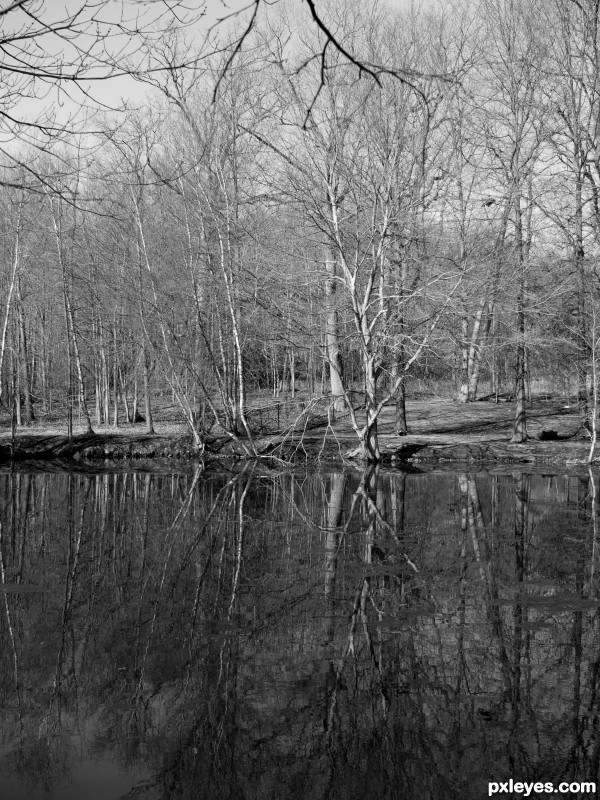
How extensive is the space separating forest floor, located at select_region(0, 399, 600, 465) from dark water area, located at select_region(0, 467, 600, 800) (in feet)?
29.3

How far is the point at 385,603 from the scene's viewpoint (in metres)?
6.20

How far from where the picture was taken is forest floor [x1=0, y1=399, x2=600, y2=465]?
19047 millimetres

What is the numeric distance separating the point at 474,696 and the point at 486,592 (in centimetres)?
225

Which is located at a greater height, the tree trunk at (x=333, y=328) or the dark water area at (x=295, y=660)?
the tree trunk at (x=333, y=328)

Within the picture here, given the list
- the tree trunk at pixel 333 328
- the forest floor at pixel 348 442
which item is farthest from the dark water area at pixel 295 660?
the forest floor at pixel 348 442

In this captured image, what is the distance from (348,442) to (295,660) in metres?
15.4

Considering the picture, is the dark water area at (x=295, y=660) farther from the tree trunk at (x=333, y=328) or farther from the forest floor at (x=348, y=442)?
the forest floor at (x=348, y=442)

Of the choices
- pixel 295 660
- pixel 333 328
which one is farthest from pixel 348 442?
pixel 295 660

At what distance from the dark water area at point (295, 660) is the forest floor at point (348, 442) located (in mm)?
8936

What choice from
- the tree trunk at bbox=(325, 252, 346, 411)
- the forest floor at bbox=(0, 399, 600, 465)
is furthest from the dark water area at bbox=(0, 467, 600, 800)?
the forest floor at bbox=(0, 399, 600, 465)

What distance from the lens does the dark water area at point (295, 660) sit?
363cm

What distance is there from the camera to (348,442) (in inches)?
796

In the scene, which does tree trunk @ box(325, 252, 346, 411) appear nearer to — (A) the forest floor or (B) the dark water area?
(A) the forest floor

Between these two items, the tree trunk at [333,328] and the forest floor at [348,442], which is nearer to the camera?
the tree trunk at [333,328]
